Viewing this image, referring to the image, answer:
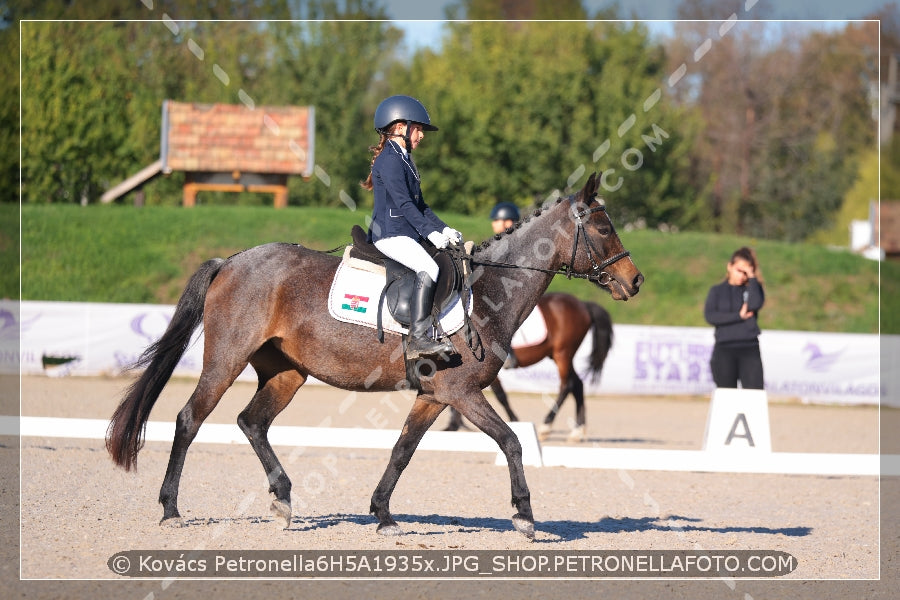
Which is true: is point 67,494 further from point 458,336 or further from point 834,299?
point 834,299

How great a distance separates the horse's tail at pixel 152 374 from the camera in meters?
6.58

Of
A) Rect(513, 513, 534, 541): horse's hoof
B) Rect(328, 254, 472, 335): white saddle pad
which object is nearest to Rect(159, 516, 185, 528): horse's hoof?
Rect(328, 254, 472, 335): white saddle pad

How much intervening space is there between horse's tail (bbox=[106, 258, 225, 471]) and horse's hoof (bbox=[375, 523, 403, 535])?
1.61 m

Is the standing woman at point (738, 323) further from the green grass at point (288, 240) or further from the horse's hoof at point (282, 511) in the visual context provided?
the green grass at point (288, 240)

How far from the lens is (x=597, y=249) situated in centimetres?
677

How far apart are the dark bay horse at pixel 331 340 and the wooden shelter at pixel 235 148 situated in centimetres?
2161

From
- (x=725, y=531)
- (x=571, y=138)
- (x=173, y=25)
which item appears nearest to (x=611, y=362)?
(x=725, y=531)

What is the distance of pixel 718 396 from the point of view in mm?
9969

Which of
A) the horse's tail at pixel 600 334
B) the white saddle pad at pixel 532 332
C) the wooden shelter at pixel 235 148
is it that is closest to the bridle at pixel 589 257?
the white saddle pad at pixel 532 332

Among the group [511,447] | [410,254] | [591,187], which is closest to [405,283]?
[410,254]

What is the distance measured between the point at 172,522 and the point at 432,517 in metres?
1.82

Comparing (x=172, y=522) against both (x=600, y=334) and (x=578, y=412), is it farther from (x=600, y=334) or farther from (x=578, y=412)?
(x=600, y=334)

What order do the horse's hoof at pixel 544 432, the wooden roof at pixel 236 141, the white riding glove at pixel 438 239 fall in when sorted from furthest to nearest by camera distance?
1. the wooden roof at pixel 236 141
2. the horse's hoof at pixel 544 432
3. the white riding glove at pixel 438 239

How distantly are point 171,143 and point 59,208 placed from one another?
11.2ft
